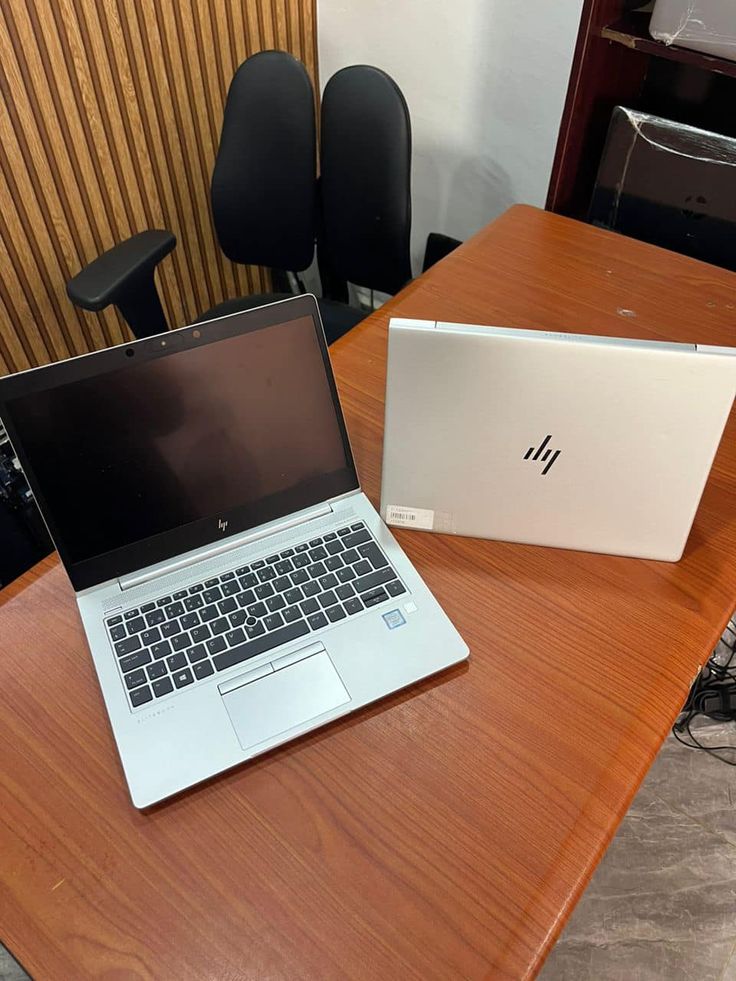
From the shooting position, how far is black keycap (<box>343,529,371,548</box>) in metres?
0.79

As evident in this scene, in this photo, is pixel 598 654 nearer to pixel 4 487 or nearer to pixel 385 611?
pixel 385 611

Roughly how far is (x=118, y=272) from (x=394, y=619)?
84 cm

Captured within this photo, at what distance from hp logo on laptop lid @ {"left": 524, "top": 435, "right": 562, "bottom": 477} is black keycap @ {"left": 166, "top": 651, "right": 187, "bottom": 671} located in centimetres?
39

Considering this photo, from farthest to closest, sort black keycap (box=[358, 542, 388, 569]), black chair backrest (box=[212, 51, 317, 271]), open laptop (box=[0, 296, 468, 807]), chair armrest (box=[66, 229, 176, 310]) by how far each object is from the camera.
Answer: black chair backrest (box=[212, 51, 317, 271]), chair armrest (box=[66, 229, 176, 310]), black keycap (box=[358, 542, 388, 569]), open laptop (box=[0, 296, 468, 807])

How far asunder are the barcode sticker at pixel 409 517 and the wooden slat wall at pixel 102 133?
1.12m

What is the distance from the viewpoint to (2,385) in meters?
0.65

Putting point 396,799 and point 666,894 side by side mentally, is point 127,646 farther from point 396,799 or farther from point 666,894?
point 666,894

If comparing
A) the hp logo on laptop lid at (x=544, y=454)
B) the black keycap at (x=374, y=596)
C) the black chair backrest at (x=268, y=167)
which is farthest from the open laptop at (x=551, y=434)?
the black chair backrest at (x=268, y=167)

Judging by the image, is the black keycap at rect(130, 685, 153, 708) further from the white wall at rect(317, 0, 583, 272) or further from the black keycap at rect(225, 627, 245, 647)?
the white wall at rect(317, 0, 583, 272)

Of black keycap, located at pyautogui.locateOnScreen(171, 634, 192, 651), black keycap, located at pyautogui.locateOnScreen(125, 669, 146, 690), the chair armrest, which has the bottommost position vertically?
the chair armrest

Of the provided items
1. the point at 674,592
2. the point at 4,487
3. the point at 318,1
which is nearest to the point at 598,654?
the point at 674,592

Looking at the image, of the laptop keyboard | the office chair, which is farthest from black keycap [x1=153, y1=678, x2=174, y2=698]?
the office chair

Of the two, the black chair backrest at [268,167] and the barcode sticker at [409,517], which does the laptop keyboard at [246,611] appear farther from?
the black chair backrest at [268,167]

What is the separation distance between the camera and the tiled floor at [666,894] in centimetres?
122
